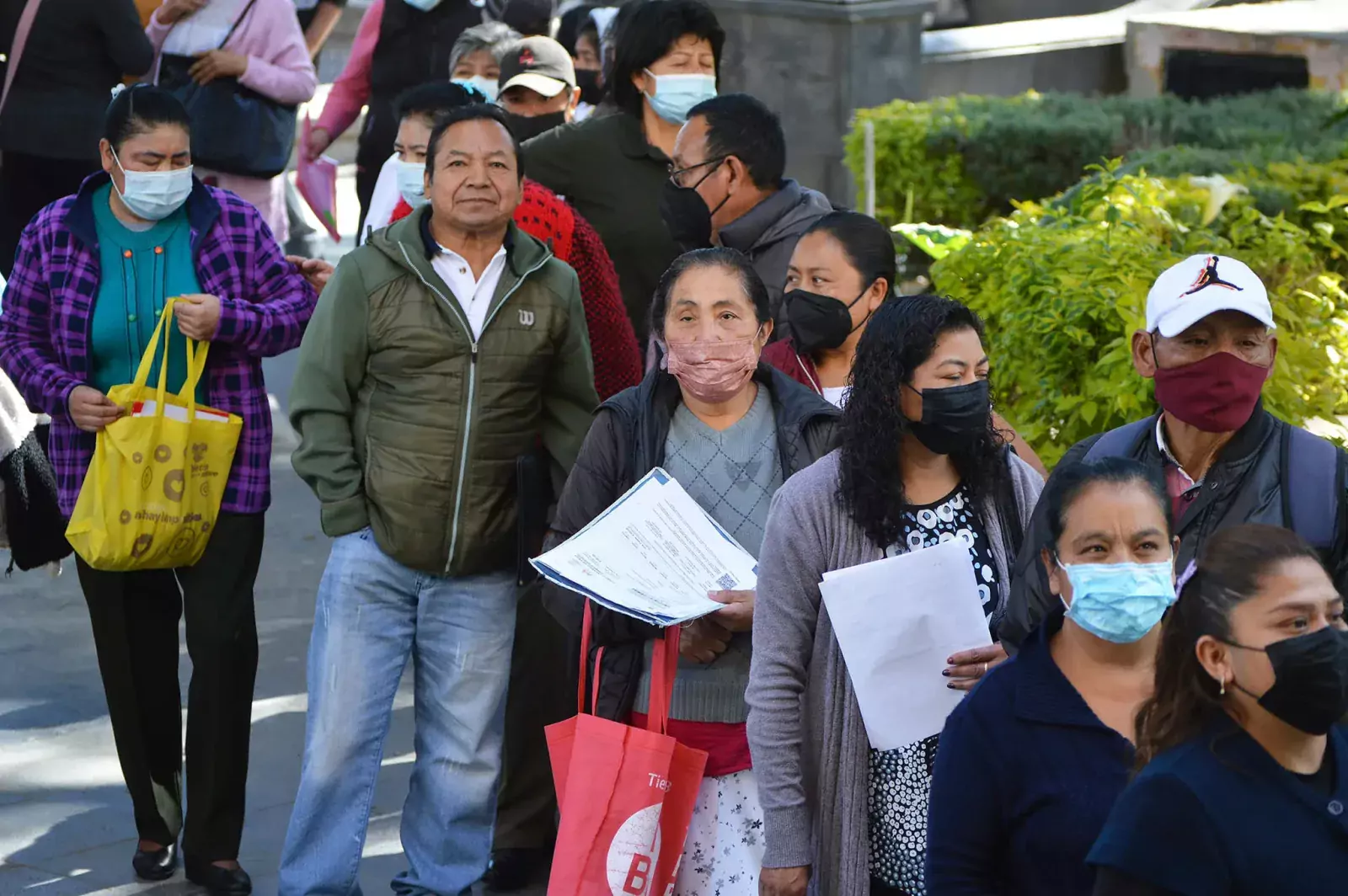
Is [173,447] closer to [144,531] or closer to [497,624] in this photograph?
[144,531]

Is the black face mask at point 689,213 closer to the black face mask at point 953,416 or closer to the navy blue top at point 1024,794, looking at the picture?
the black face mask at point 953,416

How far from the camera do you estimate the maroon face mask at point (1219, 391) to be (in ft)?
13.1

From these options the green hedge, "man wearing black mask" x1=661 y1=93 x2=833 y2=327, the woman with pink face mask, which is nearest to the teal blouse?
"man wearing black mask" x1=661 y1=93 x2=833 y2=327

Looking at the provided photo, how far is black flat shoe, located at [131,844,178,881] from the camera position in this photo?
19.6ft

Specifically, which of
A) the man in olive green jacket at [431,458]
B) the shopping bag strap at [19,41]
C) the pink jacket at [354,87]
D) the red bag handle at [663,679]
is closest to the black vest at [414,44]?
the pink jacket at [354,87]

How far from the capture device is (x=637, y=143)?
6625 mm

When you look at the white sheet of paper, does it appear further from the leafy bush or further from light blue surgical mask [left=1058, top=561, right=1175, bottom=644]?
the leafy bush

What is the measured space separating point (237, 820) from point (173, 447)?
110 cm

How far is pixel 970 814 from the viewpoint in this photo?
3.32m

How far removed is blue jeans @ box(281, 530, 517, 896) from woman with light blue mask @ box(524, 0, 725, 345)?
4.65ft

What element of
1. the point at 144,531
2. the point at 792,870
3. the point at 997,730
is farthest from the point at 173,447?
the point at 997,730

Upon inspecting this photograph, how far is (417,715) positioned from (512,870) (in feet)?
2.13

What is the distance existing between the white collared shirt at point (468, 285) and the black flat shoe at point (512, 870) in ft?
5.43

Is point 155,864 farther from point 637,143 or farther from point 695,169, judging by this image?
point 637,143
